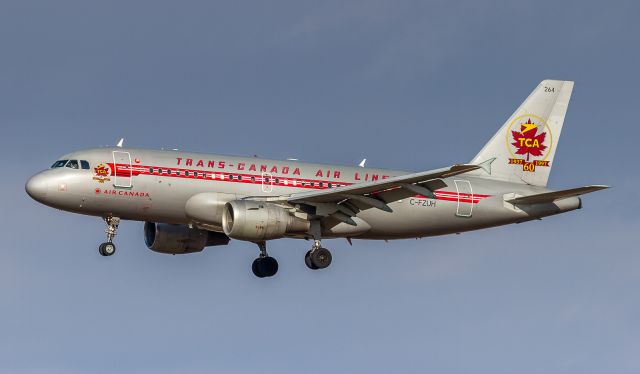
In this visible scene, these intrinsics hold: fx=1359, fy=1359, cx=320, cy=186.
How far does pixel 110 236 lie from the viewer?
5722 cm

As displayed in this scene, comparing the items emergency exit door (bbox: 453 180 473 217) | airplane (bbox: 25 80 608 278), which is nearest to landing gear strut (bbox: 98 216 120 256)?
airplane (bbox: 25 80 608 278)

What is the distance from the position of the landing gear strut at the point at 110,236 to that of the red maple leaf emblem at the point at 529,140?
63.0 feet

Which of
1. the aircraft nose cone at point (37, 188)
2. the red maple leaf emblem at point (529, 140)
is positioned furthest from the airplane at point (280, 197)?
the red maple leaf emblem at point (529, 140)

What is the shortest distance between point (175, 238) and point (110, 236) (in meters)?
5.04

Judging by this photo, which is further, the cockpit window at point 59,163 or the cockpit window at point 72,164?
the cockpit window at point 59,163

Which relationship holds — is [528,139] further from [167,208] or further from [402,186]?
[167,208]

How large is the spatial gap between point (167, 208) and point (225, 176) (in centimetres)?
287

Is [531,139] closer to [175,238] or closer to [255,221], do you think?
[255,221]

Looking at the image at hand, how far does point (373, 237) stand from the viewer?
6025cm

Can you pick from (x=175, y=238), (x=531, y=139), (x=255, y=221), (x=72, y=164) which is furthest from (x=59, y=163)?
(x=531, y=139)

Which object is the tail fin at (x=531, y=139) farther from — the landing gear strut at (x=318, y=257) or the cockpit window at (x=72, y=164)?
the cockpit window at (x=72, y=164)

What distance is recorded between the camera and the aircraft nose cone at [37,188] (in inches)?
2190

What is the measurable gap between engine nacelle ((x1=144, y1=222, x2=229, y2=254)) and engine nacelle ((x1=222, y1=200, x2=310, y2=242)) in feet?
19.6

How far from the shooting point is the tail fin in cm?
6303
